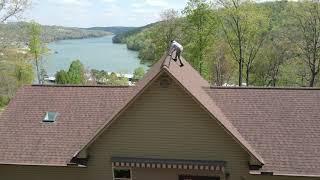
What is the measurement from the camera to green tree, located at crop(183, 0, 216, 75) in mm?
45031

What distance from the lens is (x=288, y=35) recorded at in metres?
52.3

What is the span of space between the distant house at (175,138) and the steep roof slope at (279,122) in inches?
1.7

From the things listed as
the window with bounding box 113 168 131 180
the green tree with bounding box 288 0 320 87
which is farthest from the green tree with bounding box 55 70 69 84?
the window with bounding box 113 168 131 180

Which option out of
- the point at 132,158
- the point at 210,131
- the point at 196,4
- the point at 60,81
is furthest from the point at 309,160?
the point at 60,81

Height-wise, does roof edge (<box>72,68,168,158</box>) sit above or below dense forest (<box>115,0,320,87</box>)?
below

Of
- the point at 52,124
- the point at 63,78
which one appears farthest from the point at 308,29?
the point at 63,78

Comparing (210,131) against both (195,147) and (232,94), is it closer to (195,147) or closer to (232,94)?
(195,147)

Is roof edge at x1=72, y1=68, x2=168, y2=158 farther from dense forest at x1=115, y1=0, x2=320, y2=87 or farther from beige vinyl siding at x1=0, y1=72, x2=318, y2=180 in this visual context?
dense forest at x1=115, y1=0, x2=320, y2=87

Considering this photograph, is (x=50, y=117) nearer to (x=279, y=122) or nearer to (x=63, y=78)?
(x=279, y=122)

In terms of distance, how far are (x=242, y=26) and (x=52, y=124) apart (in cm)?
3118

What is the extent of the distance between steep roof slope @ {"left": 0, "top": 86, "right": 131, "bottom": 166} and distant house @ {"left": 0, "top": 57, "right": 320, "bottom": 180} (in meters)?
0.05

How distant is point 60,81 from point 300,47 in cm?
3864

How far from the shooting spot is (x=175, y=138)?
59.7 ft

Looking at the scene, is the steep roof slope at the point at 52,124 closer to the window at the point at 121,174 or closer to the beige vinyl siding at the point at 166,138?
the beige vinyl siding at the point at 166,138
